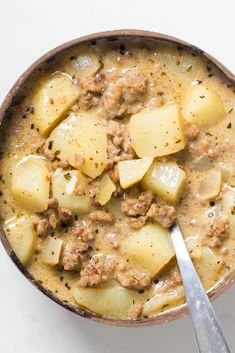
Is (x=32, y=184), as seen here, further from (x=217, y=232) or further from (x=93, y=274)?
(x=217, y=232)

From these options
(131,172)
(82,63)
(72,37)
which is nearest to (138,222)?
(131,172)

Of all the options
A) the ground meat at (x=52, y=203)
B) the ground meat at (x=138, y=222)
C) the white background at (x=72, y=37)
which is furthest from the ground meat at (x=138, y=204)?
the white background at (x=72, y=37)

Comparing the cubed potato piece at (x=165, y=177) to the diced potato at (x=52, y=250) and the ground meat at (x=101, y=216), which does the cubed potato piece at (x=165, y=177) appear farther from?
the diced potato at (x=52, y=250)

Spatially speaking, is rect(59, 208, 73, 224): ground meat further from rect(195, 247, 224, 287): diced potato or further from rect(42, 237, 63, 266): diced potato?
rect(195, 247, 224, 287): diced potato

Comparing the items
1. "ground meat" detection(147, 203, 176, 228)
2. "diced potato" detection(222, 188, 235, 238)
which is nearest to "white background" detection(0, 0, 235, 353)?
"diced potato" detection(222, 188, 235, 238)

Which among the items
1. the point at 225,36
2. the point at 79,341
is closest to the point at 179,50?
the point at 225,36

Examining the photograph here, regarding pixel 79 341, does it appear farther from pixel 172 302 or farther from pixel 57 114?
pixel 57 114
